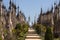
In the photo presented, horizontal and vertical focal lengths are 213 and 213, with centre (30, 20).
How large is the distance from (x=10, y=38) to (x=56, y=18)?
23.2 meters

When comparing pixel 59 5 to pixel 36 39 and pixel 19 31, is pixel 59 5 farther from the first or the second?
pixel 19 31

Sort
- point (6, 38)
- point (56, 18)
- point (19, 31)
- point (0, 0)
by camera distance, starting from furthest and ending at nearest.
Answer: point (56, 18)
point (0, 0)
point (19, 31)
point (6, 38)

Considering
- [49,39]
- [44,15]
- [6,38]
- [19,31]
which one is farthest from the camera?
[44,15]

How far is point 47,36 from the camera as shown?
17.4 m

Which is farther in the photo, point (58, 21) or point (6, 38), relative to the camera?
point (58, 21)

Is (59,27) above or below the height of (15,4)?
below

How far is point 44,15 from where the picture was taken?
6419 centimetres

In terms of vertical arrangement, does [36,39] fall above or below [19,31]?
below

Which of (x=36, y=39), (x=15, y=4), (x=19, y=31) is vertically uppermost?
(x=15, y=4)

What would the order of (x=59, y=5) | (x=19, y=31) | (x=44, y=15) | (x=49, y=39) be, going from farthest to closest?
(x=44, y=15)
(x=59, y=5)
(x=19, y=31)
(x=49, y=39)

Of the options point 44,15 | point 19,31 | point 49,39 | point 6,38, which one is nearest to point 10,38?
point 6,38

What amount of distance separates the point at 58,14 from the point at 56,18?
140 centimetres

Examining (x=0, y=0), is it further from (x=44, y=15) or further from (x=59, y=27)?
(x=44, y=15)

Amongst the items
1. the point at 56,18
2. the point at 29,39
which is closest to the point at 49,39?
the point at 29,39
